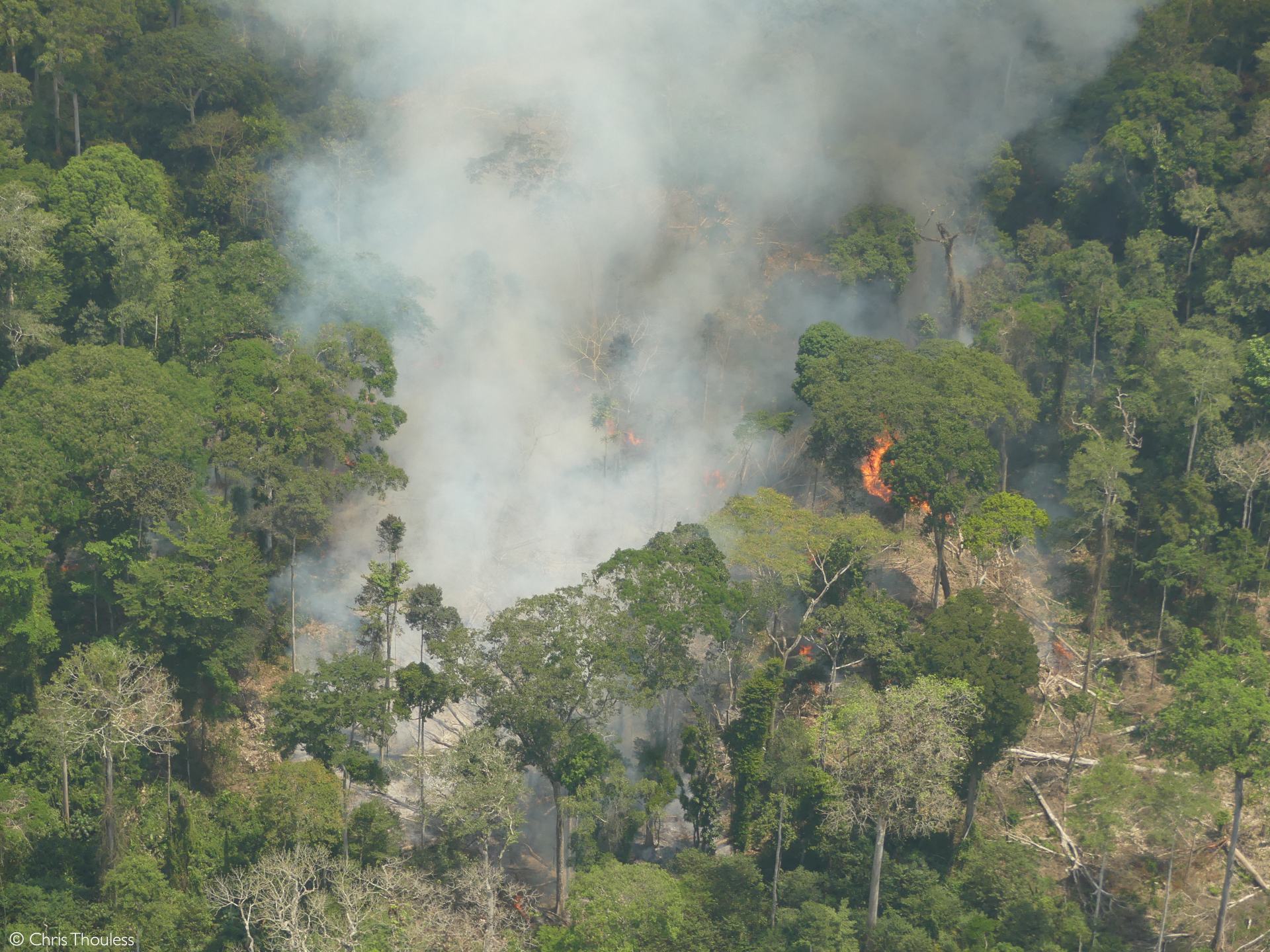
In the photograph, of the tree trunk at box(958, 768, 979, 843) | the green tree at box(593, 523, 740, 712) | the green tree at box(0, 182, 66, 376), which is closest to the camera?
the tree trunk at box(958, 768, 979, 843)

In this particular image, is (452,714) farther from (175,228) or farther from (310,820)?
(175,228)

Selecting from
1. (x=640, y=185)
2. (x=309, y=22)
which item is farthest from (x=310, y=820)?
(x=309, y=22)

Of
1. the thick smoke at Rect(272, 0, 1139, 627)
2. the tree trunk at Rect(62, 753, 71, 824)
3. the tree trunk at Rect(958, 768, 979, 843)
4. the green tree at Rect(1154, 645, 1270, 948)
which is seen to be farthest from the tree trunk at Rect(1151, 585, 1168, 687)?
the tree trunk at Rect(62, 753, 71, 824)

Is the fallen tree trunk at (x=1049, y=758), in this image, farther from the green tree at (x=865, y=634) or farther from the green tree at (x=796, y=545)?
the green tree at (x=796, y=545)

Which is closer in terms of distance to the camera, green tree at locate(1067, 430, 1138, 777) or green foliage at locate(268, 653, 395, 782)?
green foliage at locate(268, 653, 395, 782)

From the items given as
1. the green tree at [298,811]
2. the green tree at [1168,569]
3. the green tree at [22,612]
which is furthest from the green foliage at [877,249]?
the green tree at [22,612]

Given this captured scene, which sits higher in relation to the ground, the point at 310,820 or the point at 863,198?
the point at 863,198

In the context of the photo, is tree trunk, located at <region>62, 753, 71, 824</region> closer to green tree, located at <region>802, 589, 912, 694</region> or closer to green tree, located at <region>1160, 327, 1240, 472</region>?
Result: green tree, located at <region>802, 589, 912, 694</region>

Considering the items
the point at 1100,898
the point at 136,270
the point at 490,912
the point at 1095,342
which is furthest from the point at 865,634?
the point at 136,270
